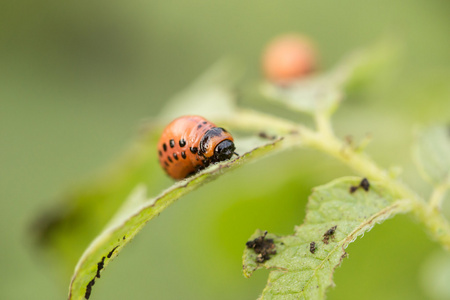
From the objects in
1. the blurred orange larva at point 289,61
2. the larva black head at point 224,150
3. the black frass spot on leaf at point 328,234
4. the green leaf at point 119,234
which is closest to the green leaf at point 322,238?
the black frass spot on leaf at point 328,234

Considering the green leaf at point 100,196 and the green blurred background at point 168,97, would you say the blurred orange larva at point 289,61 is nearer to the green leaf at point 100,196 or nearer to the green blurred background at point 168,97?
the green blurred background at point 168,97

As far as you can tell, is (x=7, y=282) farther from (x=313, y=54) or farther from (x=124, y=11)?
(x=124, y=11)

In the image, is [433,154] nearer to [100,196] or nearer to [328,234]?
[328,234]

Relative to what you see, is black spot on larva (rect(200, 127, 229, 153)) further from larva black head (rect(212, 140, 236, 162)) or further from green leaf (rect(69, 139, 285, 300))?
green leaf (rect(69, 139, 285, 300))

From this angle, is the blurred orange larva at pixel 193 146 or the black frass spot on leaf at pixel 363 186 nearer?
the black frass spot on leaf at pixel 363 186

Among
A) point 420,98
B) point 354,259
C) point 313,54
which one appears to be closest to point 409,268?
point 354,259

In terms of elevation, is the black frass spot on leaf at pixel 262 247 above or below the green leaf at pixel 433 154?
below

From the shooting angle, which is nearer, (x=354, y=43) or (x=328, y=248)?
(x=328, y=248)
